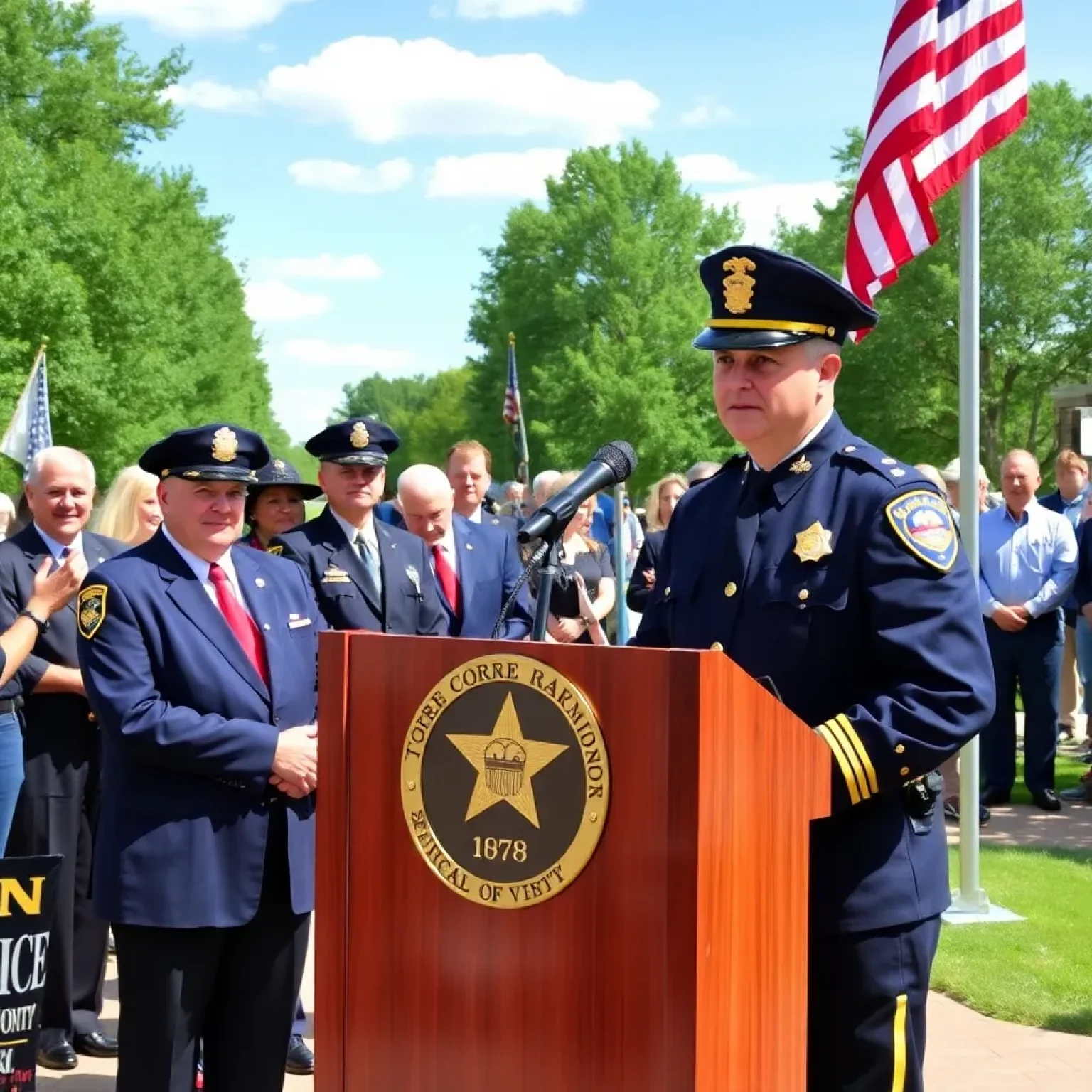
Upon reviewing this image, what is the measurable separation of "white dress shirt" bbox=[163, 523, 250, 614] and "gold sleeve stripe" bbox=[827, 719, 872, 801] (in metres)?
1.97

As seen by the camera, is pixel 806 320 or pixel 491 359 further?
pixel 491 359

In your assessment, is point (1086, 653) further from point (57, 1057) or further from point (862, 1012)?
point (862, 1012)

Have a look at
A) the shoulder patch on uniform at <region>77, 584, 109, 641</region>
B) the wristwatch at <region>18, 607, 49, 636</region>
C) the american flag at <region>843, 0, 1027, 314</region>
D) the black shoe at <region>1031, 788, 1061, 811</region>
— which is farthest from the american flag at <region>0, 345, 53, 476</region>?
the shoulder patch on uniform at <region>77, 584, 109, 641</region>

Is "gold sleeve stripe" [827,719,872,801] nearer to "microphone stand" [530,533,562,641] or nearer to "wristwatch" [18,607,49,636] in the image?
"microphone stand" [530,533,562,641]

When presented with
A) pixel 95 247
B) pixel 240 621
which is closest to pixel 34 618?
pixel 240 621

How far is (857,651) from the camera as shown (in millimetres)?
2830

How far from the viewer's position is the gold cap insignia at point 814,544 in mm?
2865

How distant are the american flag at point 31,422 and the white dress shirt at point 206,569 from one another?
38.3 ft

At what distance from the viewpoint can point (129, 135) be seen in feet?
135

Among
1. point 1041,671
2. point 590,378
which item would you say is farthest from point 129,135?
point 1041,671

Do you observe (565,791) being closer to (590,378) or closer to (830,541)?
(830,541)

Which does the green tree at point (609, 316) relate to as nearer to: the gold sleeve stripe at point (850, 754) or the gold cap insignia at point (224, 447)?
the gold cap insignia at point (224, 447)

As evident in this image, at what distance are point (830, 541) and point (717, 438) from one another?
1886 inches

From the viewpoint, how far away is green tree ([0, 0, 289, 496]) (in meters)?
28.3
